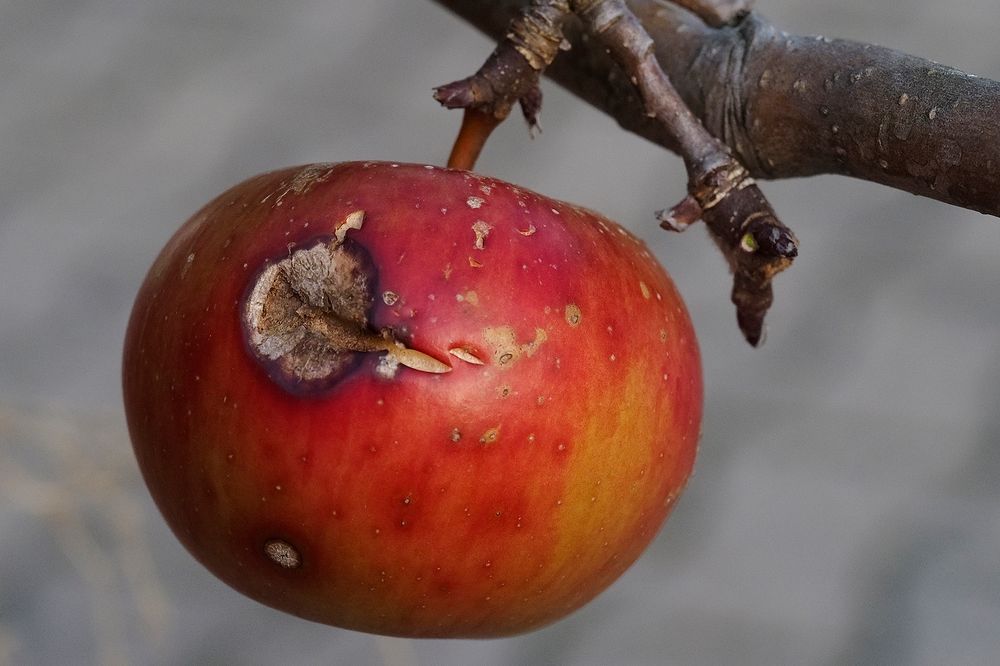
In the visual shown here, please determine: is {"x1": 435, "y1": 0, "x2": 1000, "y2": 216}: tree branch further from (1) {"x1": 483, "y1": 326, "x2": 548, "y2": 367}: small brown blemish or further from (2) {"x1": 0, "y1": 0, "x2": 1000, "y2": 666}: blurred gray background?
(2) {"x1": 0, "y1": 0, "x2": 1000, "y2": 666}: blurred gray background

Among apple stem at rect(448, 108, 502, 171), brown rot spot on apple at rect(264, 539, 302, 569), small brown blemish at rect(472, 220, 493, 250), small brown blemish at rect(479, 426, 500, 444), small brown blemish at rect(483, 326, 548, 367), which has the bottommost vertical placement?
brown rot spot on apple at rect(264, 539, 302, 569)

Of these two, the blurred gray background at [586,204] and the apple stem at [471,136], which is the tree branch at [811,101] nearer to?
the apple stem at [471,136]

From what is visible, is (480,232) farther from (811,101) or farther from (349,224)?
(811,101)

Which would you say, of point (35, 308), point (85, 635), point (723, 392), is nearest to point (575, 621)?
point (723, 392)

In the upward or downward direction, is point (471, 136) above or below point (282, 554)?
above

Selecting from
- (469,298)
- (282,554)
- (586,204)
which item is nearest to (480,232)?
(469,298)

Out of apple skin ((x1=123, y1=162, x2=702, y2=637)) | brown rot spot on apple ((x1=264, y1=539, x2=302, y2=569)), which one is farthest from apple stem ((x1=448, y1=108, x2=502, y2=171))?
brown rot spot on apple ((x1=264, y1=539, x2=302, y2=569))
